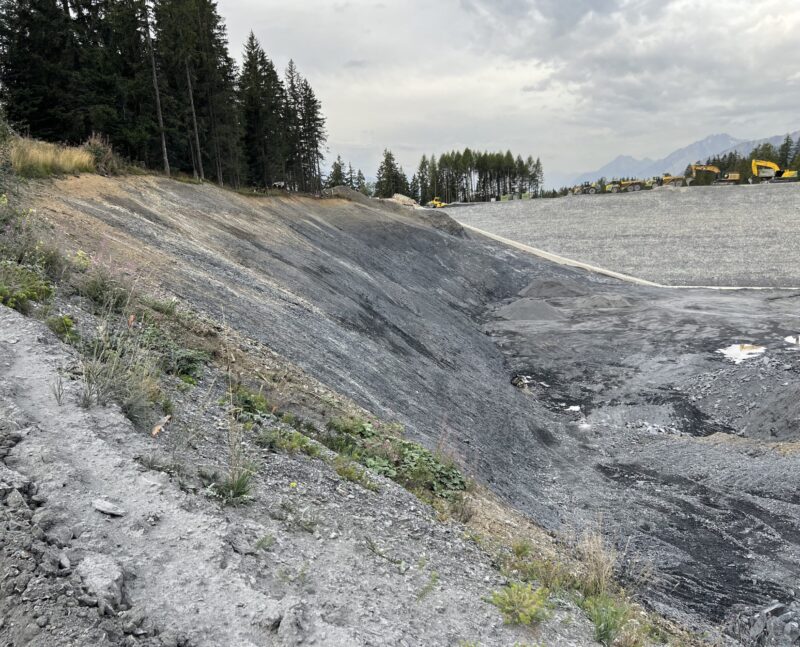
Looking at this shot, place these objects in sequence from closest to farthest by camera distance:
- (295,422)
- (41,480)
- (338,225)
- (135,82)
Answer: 1. (41,480)
2. (295,422)
3. (135,82)
4. (338,225)

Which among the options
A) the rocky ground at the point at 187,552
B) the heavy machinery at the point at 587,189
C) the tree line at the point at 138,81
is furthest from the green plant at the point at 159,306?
the heavy machinery at the point at 587,189

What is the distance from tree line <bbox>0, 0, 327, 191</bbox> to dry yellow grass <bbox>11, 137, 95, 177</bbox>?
405 cm

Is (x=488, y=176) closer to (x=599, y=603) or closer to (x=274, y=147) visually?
(x=274, y=147)

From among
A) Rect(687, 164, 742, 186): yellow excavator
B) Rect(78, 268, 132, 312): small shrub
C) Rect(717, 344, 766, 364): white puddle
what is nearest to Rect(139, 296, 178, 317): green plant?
Rect(78, 268, 132, 312): small shrub

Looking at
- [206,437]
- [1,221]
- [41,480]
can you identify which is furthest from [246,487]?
[1,221]

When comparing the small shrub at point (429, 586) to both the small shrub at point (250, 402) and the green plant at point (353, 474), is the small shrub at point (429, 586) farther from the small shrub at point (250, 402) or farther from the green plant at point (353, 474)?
the small shrub at point (250, 402)

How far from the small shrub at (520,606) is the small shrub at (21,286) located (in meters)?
5.75

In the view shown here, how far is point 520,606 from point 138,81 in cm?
3552

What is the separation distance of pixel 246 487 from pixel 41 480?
4.69ft

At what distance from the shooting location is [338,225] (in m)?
32.2

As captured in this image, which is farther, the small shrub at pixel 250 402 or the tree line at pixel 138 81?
the tree line at pixel 138 81

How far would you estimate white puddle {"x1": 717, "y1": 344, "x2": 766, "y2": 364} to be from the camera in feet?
62.2

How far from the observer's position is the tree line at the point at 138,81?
2636cm

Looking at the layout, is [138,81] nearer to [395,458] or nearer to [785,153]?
[395,458]
